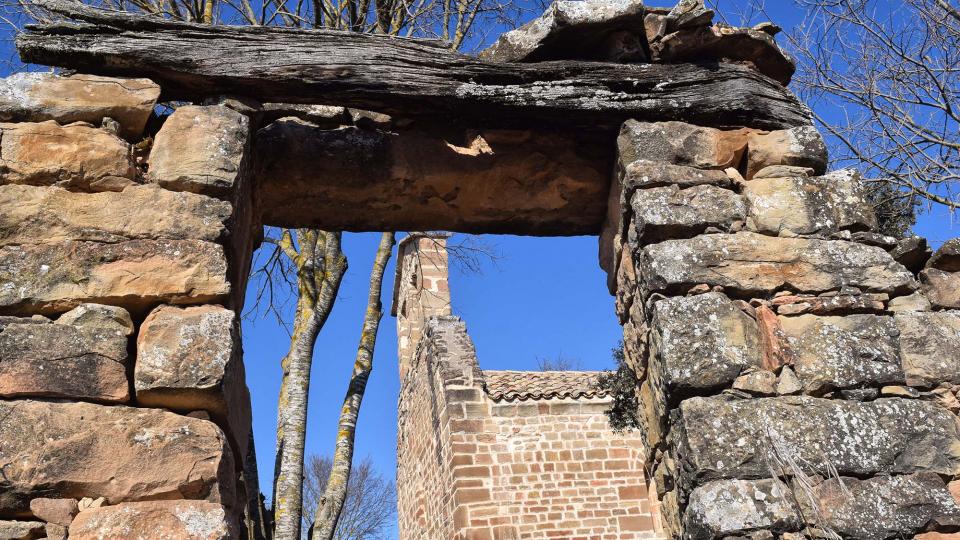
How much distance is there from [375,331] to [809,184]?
5903 millimetres

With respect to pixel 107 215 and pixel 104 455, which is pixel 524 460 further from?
pixel 104 455

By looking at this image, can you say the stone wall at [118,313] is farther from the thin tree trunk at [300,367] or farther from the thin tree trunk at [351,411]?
the thin tree trunk at [351,411]

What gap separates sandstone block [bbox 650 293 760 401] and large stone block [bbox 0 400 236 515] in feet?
5.14

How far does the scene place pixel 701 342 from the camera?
2900 mm

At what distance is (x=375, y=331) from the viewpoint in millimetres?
8594

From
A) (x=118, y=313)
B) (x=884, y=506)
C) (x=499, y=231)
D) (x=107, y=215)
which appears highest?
(x=499, y=231)

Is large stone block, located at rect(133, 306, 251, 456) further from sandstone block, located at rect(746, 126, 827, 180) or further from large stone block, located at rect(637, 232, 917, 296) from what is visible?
sandstone block, located at rect(746, 126, 827, 180)

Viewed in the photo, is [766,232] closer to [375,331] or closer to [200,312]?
[200,312]

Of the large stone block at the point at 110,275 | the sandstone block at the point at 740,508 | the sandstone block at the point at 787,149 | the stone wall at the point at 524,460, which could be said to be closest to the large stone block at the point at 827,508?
the sandstone block at the point at 740,508

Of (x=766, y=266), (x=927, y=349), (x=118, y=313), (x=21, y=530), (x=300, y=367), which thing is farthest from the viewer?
(x=300, y=367)

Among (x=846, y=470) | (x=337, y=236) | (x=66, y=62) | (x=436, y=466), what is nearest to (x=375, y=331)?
(x=337, y=236)

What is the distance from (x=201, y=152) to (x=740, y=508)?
2.30 meters

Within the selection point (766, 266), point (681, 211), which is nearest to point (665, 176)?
point (681, 211)

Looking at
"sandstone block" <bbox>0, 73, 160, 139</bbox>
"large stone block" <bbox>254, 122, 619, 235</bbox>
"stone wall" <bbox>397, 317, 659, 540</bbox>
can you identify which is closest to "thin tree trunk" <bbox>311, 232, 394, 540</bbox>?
"stone wall" <bbox>397, 317, 659, 540</bbox>
